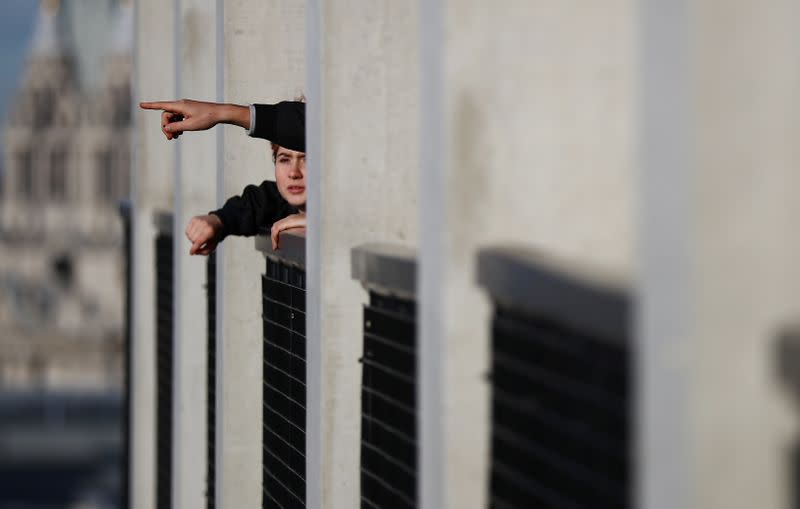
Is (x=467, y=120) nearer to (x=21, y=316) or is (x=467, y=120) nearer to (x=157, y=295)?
(x=157, y=295)

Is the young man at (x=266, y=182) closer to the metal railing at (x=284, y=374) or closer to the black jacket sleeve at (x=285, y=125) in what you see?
the black jacket sleeve at (x=285, y=125)

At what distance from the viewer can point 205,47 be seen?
14461 millimetres

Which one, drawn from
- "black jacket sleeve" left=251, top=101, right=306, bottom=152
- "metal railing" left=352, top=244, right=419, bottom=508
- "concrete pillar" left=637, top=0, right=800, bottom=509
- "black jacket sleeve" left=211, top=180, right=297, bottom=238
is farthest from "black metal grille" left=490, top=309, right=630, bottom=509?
"black jacket sleeve" left=211, top=180, right=297, bottom=238

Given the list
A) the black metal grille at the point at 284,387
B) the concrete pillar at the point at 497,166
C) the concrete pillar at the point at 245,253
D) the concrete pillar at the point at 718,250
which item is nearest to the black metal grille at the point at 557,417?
the concrete pillar at the point at 497,166

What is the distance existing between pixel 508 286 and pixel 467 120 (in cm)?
70

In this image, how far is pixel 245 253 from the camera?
493 inches

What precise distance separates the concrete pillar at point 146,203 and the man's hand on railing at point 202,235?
9.70 meters

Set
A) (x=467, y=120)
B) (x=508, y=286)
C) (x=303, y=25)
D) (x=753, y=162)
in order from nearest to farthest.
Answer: (x=753, y=162) < (x=508, y=286) < (x=467, y=120) < (x=303, y=25)

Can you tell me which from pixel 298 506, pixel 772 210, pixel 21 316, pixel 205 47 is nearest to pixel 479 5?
pixel 772 210

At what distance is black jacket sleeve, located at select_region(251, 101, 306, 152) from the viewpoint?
920 cm

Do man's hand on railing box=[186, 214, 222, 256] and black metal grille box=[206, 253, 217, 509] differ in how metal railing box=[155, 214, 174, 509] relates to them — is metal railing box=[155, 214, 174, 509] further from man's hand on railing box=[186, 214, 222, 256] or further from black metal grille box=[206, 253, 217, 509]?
man's hand on railing box=[186, 214, 222, 256]

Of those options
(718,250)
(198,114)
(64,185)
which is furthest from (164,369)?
(64,185)

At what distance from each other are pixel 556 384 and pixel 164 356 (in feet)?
45.7

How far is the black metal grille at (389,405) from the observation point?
7.88 m
